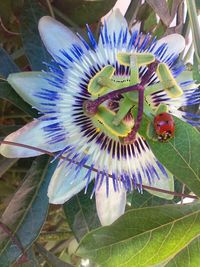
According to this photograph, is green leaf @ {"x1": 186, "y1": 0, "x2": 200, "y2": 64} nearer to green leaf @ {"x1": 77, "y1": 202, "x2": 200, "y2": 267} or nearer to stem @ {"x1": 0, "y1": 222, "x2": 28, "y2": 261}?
green leaf @ {"x1": 77, "y1": 202, "x2": 200, "y2": 267}

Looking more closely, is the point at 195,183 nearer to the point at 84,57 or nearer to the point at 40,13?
the point at 84,57

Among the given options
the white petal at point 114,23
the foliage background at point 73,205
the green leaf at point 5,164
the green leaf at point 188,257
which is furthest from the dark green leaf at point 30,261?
the white petal at point 114,23

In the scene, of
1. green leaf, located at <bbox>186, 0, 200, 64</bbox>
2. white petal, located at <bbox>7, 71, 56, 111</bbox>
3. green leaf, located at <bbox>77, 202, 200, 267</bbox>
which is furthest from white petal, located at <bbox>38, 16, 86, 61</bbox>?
green leaf, located at <bbox>77, 202, 200, 267</bbox>

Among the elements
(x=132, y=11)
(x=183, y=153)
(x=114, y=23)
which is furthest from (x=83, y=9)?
(x=183, y=153)

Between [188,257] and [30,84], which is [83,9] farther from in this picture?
[188,257]

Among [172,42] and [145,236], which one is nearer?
[145,236]

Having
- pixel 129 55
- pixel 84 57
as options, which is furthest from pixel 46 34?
pixel 129 55
